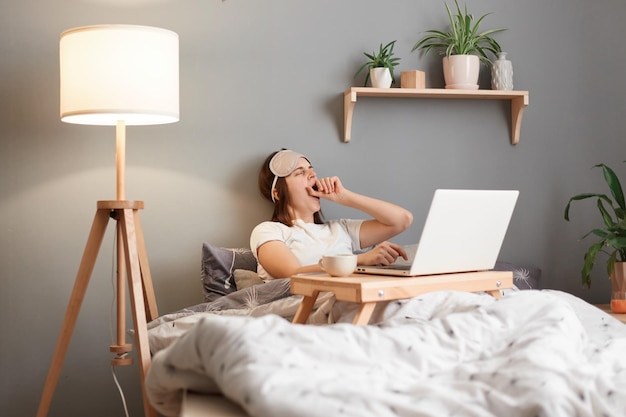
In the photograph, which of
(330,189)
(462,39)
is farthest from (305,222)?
(462,39)

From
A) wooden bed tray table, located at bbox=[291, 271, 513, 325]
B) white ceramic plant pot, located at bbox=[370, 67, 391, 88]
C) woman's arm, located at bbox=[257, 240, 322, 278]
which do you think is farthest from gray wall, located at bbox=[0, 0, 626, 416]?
wooden bed tray table, located at bbox=[291, 271, 513, 325]

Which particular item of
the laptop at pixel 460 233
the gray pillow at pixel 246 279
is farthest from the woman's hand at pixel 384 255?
the gray pillow at pixel 246 279

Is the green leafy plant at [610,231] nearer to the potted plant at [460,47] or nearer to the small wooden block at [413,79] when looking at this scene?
the potted plant at [460,47]

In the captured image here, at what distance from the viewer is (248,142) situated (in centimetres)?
340

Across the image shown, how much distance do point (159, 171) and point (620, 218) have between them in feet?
6.52

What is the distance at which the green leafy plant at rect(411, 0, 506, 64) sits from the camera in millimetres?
3469

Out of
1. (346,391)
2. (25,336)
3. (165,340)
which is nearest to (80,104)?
(165,340)

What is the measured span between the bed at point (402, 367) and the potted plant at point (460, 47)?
1658 mm

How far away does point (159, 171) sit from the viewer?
3326mm

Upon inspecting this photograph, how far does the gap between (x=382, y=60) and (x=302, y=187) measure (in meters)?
0.67

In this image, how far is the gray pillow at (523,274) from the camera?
3.40 meters

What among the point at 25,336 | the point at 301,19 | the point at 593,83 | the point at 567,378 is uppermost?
the point at 301,19

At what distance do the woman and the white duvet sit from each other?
128cm

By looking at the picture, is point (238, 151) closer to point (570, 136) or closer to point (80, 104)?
point (80, 104)
